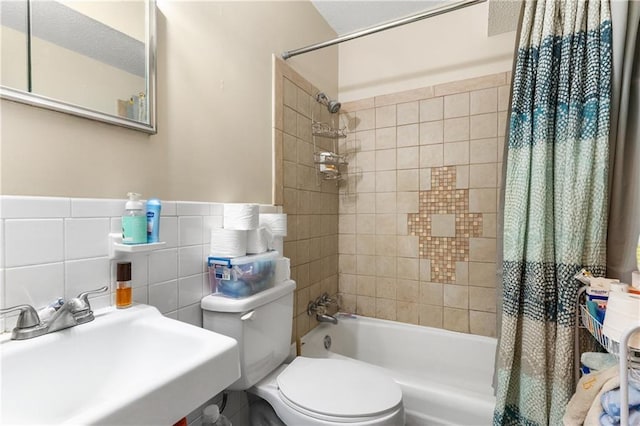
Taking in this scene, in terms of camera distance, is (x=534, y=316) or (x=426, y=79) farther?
(x=426, y=79)

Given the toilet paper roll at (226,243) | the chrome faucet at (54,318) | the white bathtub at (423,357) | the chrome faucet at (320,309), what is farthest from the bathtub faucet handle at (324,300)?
the chrome faucet at (54,318)

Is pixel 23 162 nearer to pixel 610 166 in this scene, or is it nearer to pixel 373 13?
pixel 610 166

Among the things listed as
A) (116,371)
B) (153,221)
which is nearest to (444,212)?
(153,221)

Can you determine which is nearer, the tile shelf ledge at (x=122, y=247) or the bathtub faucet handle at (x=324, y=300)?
the tile shelf ledge at (x=122, y=247)

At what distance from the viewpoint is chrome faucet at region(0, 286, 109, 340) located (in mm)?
662

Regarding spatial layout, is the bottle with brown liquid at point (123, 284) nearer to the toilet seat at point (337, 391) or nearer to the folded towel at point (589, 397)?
the toilet seat at point (337, 391)

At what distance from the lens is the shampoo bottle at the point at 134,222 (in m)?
0.84

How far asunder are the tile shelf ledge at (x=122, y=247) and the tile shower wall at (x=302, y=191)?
77 cm

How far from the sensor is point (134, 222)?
844mm

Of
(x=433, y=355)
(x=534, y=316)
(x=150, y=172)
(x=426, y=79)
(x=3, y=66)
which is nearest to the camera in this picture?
(x=3, y=66)

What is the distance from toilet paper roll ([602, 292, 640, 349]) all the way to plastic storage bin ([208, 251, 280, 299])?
103 cm

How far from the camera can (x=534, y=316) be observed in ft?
3.65

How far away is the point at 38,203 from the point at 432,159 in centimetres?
189

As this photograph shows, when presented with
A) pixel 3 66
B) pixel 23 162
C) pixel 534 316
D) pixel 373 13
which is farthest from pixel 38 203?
pixel 373 13
